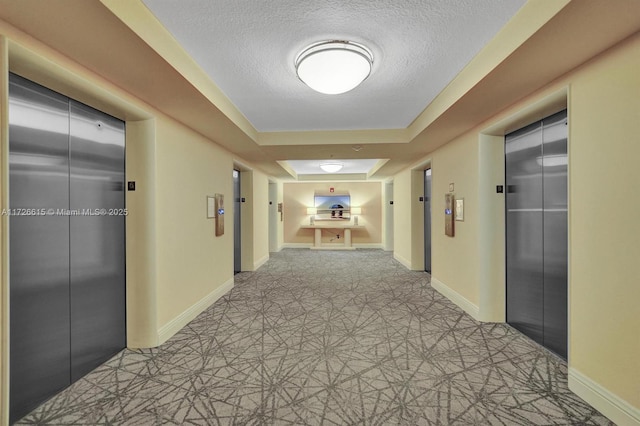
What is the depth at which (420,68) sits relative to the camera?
2916 mm

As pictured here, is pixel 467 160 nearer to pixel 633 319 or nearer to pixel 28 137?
pixel 633 319

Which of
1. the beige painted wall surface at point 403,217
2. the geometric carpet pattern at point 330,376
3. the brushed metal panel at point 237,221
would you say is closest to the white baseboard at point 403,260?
the beige painted wall surface at point 403,217

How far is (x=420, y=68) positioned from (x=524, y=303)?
3139mm

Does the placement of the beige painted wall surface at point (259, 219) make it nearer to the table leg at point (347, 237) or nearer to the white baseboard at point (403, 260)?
the table leg at point (347, 237)

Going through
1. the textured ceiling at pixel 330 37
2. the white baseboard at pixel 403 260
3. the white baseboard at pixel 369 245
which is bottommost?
the white baseboard at pixel 403 260

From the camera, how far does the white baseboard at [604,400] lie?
1921 mm

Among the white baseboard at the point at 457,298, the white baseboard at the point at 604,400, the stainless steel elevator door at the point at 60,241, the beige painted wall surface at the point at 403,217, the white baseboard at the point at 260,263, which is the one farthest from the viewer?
the beige painted wall surface at the point at 403,217

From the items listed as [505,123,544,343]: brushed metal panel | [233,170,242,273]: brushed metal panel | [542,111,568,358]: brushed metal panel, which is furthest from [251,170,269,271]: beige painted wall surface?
[542,111,568,358]: brushed metal panel

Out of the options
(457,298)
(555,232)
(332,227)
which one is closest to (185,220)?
(457,298)

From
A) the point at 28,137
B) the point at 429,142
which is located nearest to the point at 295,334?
the point at 28,137

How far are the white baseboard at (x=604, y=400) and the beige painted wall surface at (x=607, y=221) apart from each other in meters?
0.04

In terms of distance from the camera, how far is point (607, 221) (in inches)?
82.7

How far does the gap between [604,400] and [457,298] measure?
2.43 metres

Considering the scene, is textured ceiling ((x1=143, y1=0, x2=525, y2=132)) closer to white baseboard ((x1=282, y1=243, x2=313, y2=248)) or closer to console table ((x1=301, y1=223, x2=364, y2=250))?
console table ((x1=301, y1=223, x2=364, y2=250))
